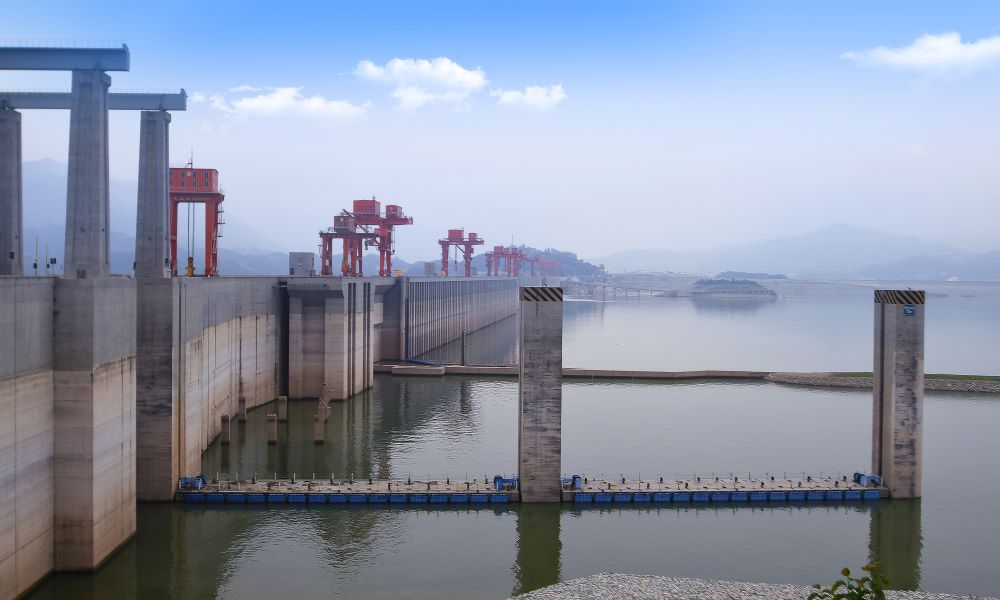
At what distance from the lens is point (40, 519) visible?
19562 mm

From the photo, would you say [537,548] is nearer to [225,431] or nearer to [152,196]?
[225,431]

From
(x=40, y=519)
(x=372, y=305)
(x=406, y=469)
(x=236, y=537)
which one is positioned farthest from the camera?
(x=372, y=305)

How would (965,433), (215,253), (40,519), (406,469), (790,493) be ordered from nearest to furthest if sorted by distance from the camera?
(40,519) < (790,493) < (406,469) < (965,433) < (215,253)

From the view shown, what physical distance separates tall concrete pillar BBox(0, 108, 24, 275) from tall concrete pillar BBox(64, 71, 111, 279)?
4.07m

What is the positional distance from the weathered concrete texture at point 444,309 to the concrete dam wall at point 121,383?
17.0 meters

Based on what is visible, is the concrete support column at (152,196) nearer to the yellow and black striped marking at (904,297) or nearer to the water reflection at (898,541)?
the water reflection at (898,541)

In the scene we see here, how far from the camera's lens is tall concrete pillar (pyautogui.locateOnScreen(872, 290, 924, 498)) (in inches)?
1128

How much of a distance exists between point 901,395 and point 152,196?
31.5 m

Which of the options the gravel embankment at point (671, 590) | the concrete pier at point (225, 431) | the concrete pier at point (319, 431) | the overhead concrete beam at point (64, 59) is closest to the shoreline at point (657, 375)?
the concrete pier at point (319, 431)

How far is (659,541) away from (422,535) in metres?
7.61

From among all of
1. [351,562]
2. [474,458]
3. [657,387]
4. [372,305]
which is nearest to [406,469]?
[474,458]

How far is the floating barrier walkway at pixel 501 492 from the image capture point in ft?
90.5

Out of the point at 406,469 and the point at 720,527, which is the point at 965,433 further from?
the point at 406,469

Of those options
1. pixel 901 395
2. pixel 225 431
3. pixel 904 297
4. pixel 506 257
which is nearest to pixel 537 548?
pixel 901 395
